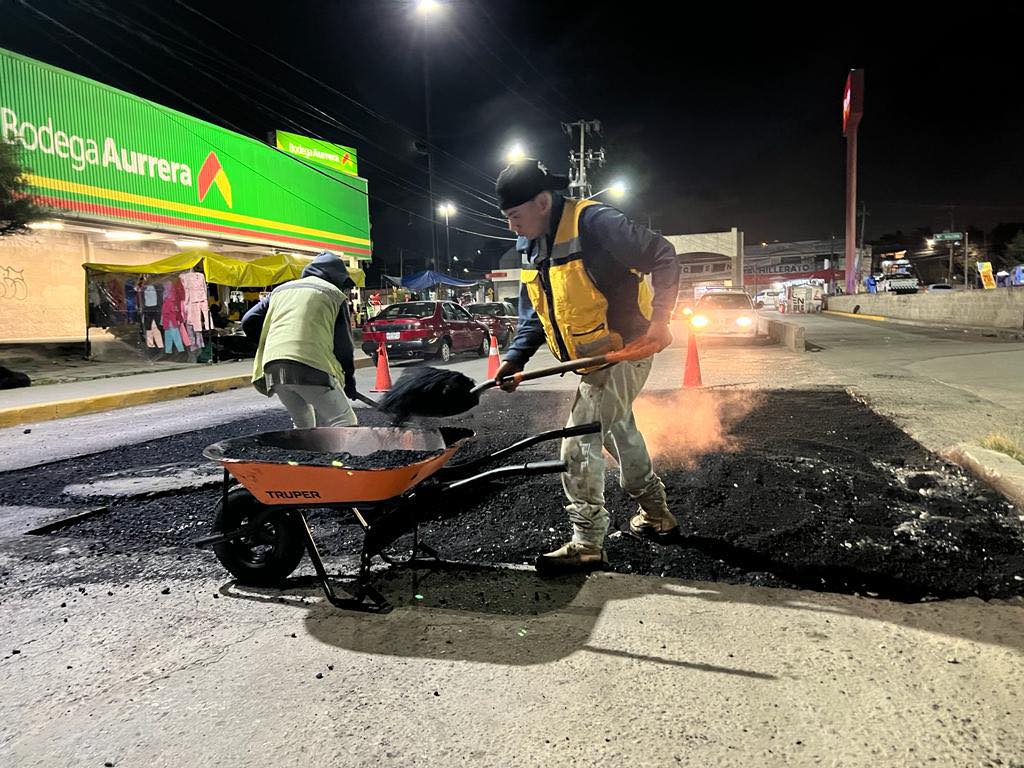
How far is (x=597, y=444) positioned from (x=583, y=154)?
33.1 meters

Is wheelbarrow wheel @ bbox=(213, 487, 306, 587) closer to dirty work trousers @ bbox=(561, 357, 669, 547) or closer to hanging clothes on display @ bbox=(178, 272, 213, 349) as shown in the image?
dirty work trousers @ bbox=(561, 357, 669, 547)

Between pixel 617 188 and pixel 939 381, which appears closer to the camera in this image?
pixel 939 381

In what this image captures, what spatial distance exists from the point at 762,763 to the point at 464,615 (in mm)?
1291

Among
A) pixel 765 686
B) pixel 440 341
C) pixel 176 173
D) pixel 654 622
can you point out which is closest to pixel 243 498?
pixel 654 622

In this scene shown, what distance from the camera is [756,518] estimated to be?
3654 millimetres

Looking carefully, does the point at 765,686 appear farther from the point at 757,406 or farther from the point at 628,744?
the point at 757,406

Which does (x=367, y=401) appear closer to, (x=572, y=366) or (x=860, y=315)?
(x=572, y=366)

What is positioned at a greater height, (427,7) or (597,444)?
(427,7)

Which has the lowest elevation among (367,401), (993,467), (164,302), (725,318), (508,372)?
(993,467)

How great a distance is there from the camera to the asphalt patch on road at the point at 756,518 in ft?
9.84


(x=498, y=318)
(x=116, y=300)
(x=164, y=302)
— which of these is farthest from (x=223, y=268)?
(x=498, y=318)

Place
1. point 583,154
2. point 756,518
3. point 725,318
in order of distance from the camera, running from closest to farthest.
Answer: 1. point 756,518
2. point 725,318
3. point 583,154

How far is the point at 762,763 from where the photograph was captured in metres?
1.73

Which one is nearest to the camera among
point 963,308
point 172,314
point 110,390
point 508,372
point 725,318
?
point 508,372
